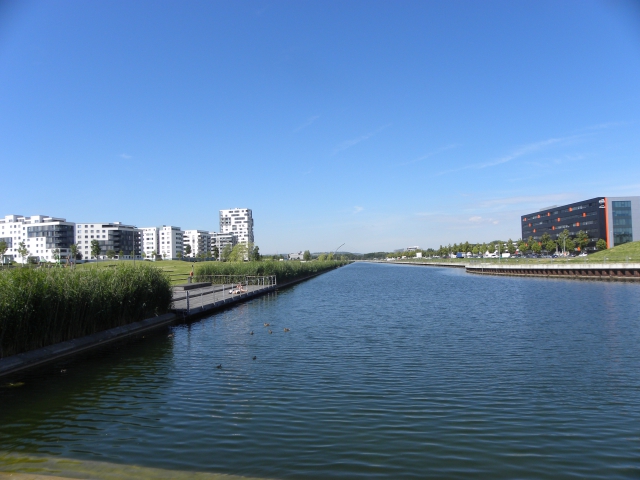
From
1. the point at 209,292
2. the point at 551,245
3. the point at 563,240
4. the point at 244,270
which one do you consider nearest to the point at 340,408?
the point at 209,292

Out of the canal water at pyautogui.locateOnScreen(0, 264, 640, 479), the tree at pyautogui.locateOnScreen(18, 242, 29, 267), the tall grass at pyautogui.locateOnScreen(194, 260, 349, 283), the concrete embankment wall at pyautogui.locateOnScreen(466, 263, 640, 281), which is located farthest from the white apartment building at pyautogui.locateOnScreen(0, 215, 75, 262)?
the canal water at pyautogui.locateOnScreen(0, 264, 640, 479)

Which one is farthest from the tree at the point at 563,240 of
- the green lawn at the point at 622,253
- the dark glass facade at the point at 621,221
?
the green lawn at the point at 622,253

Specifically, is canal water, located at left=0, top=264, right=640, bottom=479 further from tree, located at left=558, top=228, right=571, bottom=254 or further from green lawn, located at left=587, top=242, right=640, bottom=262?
tree, located at left=558, top=228, right=571, bottom=254

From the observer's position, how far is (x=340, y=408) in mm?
10266

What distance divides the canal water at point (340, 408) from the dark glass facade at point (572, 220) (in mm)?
120578

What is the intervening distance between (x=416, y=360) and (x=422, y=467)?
7.68 m

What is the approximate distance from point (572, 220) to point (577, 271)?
8057cm

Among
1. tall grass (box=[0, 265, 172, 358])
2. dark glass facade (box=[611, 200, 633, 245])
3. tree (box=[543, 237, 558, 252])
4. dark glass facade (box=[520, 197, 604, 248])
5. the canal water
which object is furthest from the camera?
tree (box=[543, 237, 558, 252])

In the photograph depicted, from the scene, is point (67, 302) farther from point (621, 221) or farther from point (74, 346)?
point (621, 221)

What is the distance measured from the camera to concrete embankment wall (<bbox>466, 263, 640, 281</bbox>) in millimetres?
58938

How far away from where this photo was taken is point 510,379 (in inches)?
492

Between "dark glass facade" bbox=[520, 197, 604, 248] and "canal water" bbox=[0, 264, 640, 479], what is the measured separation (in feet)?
396

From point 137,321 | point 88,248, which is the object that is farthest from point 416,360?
point 88,248

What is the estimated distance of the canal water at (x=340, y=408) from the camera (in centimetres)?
755
